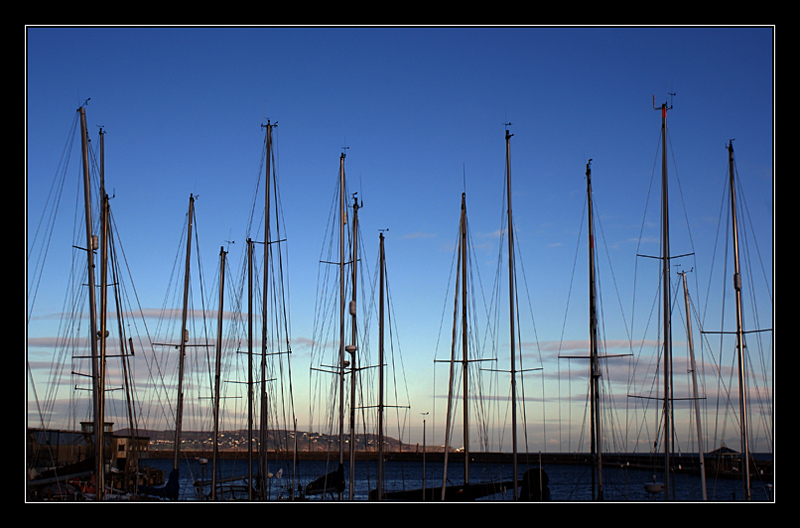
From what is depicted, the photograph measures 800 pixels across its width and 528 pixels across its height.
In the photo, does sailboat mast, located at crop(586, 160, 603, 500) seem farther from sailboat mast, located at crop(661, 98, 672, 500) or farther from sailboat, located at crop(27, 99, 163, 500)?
sailboat, located at crop(27, 99, 163, 500)

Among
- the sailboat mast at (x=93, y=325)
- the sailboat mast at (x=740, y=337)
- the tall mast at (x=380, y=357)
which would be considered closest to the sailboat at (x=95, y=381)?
the sailboat mast at (x=93, y=325)

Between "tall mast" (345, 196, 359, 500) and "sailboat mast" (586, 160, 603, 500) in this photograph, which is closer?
"sailboat mast" (586, 160, 603, 500)

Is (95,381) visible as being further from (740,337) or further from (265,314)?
(740,337)

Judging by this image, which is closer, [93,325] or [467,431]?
[93,325]

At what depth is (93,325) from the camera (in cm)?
2283

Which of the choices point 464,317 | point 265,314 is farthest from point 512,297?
point 265,314

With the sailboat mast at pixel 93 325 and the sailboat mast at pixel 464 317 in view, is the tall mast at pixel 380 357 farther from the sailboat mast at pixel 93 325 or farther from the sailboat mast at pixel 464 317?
the sailboat mast at pixel 93 325

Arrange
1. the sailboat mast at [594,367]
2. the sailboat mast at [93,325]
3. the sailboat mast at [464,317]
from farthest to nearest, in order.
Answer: the sailboat mast at [464,317] < the sailboat mast at [594,367] < the sailboat mast at [93,325]

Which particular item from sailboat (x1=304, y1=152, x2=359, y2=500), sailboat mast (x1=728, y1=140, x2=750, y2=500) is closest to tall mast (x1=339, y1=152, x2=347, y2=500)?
sailboat (x1=304, y1=152, x2=359, y2=500)

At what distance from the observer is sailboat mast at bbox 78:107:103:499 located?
21.4 m

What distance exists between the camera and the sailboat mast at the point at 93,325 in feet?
70.1

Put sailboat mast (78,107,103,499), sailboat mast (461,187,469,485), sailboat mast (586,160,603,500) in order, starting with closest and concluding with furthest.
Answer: sailboat mast (78,107,103,499), sailboat mast (586,160,603,500), sailboat mast (461,187,469,485)
